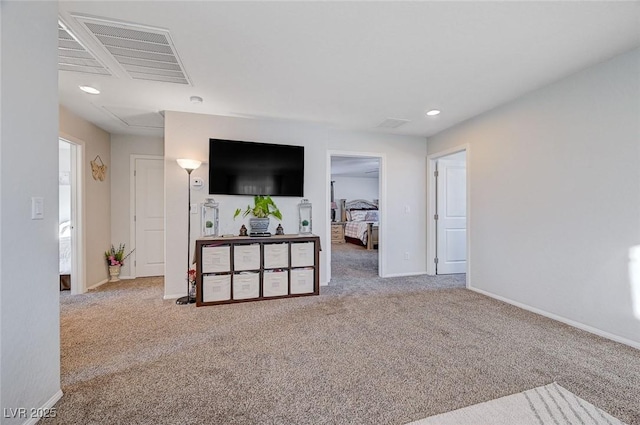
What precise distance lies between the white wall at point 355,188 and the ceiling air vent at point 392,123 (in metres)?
6.00

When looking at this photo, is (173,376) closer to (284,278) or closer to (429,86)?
(284,278)

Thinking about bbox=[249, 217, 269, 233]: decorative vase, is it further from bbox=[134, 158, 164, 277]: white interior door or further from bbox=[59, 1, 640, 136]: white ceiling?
bbox=[134, 158, 164, 277]: white interior door

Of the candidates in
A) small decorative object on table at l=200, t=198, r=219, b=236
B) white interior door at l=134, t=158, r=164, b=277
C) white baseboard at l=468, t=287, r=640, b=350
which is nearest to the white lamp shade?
small decorative object on table at l=200, t=198, r=219, b=236

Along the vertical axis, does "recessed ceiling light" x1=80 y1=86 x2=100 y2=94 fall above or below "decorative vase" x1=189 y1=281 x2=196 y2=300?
above

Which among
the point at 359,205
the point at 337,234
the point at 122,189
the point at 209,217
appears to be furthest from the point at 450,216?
the point at 122,189

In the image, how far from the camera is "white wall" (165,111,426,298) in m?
3.40

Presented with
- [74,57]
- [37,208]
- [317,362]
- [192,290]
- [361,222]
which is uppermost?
[74,57]

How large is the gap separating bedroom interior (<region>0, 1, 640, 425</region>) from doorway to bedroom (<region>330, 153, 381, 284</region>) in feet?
3.49

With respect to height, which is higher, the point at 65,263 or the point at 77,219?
the point at 77,219

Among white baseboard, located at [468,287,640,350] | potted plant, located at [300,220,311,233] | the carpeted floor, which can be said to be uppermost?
potted plant, located at [300,220,311,233]

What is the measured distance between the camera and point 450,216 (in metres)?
4.66

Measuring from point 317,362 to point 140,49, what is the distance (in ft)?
9.01

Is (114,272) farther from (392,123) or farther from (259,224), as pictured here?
(392,123)

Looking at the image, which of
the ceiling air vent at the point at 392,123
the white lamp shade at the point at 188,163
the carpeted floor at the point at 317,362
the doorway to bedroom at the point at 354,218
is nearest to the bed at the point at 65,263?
the carpeted floor at the point at 317,362
